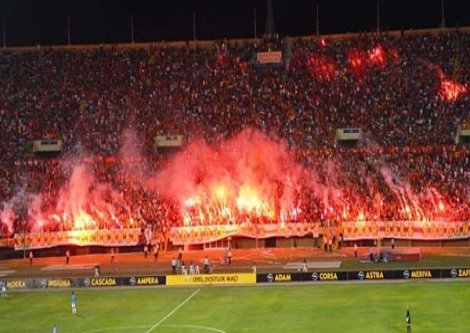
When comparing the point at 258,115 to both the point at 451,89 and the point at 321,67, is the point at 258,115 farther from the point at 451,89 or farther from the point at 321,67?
the point at 451,89

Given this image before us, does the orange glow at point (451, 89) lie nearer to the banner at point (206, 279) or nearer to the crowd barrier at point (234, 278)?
the crowd barrier at point (234, 278)

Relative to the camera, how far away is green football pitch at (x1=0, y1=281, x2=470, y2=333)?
Answer: 3575cm

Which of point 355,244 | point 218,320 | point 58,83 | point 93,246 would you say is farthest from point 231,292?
point 58,83

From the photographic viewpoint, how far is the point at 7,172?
62250 mm

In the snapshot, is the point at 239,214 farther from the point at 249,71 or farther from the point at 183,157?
the point at 249,71

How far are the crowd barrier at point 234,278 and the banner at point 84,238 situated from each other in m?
9.50

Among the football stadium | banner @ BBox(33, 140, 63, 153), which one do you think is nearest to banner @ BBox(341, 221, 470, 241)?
the football stadium

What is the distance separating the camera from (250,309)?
39969mm

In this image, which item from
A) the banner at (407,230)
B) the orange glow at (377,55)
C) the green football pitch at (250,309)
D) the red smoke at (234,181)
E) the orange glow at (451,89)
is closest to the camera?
the green football pitch at (250,309)

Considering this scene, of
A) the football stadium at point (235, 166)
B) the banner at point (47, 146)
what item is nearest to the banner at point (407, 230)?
the football stadium at point (235, 166)

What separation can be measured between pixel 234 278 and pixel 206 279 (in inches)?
69.0

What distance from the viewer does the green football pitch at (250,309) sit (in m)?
35.8

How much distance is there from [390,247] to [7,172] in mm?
30999

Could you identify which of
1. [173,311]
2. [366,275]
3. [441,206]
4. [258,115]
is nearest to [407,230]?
[441,206]
